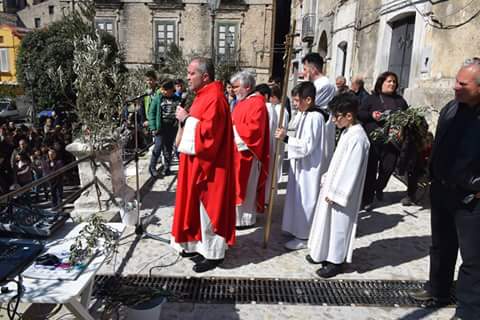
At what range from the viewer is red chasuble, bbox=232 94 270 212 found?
4.27 metres

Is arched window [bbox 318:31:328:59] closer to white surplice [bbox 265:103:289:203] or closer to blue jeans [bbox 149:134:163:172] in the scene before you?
white surplice [bbox 265:103:289:203]

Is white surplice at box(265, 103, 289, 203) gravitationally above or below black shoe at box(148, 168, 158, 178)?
above

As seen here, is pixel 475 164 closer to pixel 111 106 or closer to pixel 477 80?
pixel 477 80

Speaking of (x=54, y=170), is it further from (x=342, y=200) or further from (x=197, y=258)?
(x=342, y=200)

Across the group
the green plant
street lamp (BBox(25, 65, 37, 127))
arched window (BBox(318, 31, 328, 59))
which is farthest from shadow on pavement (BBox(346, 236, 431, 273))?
street lamp (BBox(25, 65, 37, 127))

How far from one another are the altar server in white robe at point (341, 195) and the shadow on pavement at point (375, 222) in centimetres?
111

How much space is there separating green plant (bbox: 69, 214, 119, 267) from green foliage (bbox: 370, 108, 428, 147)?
3.79 m

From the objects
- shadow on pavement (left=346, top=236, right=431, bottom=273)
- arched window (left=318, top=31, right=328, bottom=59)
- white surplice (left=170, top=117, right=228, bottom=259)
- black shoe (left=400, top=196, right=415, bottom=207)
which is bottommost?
shadow on pavement (left=346, top=236, right=431, bottom=273)

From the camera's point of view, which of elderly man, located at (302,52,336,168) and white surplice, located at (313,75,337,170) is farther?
elderly man, located at (302,52,336,168)

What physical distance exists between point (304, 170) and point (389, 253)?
1.24m

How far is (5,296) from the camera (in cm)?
172

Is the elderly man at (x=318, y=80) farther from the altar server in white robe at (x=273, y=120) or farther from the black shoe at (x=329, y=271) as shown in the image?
the black shoe at (x=329, y=271)

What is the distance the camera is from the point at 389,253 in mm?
3889

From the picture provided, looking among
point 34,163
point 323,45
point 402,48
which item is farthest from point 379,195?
point 323,45
